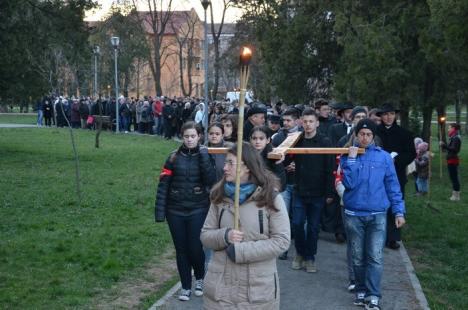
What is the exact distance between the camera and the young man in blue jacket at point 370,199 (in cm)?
739

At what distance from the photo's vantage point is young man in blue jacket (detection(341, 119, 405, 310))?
291 inches

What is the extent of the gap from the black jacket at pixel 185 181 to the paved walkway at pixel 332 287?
3.35 feet

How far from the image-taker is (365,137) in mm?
7414

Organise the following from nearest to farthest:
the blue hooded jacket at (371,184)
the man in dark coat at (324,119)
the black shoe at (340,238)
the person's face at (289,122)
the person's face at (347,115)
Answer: the blue hooded jacket at (371,184) < the person's face at (289,122) < the person's face at (347,115) < the black shoe at (340,238) < the man in dark coat at (324,119)

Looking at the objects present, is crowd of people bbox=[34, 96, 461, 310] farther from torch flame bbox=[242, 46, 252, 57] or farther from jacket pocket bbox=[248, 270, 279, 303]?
torch flame bbox=[242, 46, 252, 57]

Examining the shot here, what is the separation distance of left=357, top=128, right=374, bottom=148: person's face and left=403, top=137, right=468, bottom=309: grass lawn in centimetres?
190

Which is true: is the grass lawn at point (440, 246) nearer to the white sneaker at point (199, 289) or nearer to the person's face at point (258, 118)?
the white sneaker at point (199, 289)

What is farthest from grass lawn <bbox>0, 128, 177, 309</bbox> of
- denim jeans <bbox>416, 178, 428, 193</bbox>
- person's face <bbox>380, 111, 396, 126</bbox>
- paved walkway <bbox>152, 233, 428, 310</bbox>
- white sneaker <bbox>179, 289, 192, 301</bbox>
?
denim jeans <bbox>416, 178, 428, 193</bbox>

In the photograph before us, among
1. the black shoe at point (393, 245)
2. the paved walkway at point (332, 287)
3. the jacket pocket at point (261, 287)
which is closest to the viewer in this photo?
the jacket pocket at point (261, 287)

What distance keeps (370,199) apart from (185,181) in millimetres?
1829

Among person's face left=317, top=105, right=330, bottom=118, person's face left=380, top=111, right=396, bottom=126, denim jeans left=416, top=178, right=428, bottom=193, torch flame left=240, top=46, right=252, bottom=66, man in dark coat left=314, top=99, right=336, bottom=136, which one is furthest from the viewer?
denim jeans left=416, top=178, right=428, bottom=193

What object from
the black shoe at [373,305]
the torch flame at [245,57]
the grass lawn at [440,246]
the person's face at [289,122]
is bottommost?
the grass lawn at [440,246]

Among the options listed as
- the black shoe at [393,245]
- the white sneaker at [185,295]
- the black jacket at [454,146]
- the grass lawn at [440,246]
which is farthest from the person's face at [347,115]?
the black jacket at [454,146]

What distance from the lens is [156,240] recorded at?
11.2 m
